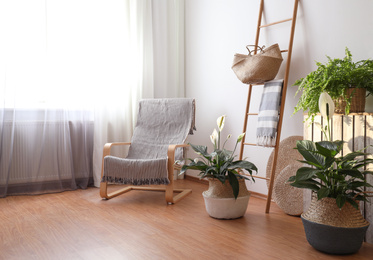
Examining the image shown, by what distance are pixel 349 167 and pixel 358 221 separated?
0.27 m

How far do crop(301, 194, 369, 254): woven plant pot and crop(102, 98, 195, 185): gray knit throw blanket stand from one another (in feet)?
4.27

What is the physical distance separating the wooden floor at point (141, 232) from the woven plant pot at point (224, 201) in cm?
6

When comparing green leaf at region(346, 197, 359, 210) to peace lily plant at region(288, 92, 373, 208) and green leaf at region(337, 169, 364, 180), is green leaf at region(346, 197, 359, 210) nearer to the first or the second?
peace lily plant at region(288, 92, 373, 208)

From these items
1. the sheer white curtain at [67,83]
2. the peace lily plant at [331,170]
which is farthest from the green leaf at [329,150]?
the sheer white curtain at [67,83]

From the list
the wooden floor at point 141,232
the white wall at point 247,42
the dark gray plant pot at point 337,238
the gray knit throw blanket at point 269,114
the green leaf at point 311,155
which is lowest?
the wooden floor at point 141,232

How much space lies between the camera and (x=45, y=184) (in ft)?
10.8

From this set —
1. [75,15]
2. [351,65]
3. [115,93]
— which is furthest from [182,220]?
[75,15]

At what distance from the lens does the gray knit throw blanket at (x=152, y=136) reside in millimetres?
2785

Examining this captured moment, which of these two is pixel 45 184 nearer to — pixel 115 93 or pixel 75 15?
pixel 115 93

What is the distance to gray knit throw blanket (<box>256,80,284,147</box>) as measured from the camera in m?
2.64

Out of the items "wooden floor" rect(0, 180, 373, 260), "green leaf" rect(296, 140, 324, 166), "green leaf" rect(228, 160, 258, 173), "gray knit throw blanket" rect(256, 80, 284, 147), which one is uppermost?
"gray knit throw blanket" rect(256, 80, 284, 147)

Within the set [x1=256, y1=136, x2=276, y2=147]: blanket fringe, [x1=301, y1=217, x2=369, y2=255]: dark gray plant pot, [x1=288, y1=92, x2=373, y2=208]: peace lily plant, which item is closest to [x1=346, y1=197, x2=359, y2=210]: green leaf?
[x1=288, y1=92, x2=373, y2=208]: peace lily plant

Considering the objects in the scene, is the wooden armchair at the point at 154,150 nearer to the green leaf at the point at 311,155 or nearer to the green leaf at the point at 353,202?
the green leaf at the point at 311,155

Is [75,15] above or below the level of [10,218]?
above
